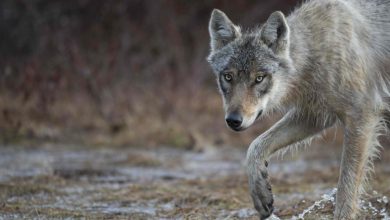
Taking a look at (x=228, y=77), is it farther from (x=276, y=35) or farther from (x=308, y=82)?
(x=308, y=82)

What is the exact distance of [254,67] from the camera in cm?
705

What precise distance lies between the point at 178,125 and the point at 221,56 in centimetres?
641

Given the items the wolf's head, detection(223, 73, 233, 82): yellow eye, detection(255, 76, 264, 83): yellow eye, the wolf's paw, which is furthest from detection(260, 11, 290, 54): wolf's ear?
the wolf's paw

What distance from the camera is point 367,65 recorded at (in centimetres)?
752

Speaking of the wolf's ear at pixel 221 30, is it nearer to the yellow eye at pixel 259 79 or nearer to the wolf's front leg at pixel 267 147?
the yellow eye at pixel 259 79

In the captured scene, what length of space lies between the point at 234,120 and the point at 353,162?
1.20 m

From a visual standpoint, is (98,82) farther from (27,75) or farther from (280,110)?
(280,110)

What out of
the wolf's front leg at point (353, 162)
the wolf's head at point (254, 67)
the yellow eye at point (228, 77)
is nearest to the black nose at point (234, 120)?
the wolf's head at point (254, 67)

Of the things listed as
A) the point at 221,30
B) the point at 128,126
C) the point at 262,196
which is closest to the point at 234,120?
the point at 262,196

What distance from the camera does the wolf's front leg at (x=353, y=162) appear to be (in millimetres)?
7098

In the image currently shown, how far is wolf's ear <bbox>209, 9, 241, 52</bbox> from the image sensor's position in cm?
755

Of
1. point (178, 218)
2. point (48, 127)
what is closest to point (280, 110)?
point (178, 218)

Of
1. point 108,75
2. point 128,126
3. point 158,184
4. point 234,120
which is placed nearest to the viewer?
point 234,120

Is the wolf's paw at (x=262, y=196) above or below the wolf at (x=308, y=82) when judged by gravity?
below
